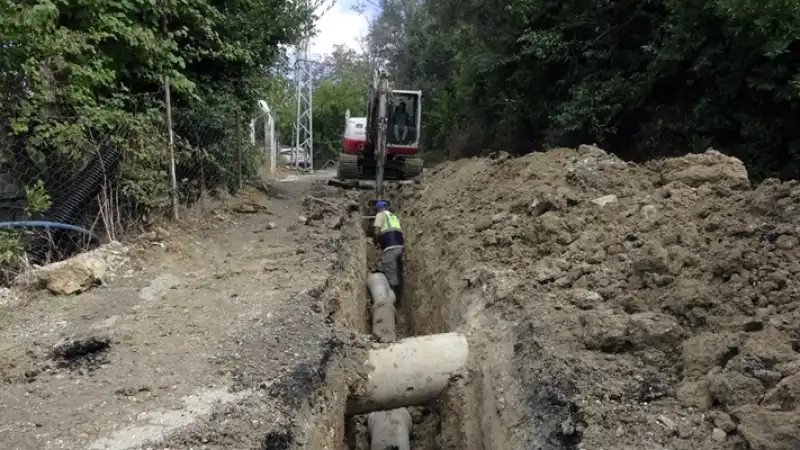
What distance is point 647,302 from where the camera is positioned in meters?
5.00

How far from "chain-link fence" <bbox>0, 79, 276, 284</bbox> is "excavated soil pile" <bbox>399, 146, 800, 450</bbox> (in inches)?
152

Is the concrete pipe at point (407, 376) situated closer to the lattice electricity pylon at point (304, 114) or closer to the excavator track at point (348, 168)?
the excavator track at point (348, 168)

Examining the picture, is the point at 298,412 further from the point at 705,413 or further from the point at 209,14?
the point at 209,14

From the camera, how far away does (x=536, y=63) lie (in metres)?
15.8

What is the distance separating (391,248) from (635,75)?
20.6ft

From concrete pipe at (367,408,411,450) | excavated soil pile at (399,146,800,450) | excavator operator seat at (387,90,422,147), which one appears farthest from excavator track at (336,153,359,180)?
concrete pipe at (367,408,411,450)

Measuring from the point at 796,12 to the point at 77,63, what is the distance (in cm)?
954

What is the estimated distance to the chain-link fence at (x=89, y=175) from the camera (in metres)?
6.67

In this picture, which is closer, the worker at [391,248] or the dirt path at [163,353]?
the dirt path at [163,353]

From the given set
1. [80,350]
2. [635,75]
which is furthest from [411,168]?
[80,350]

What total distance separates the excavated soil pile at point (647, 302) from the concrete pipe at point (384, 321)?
149cm

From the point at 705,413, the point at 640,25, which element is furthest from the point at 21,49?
the point at 640,25

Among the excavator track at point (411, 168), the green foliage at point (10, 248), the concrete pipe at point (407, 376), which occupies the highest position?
the green foliage at point (10, 248)

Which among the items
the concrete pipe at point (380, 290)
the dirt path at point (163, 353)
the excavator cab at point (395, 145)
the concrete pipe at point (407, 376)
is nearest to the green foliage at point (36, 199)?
the dirt path at point (163, 353)
